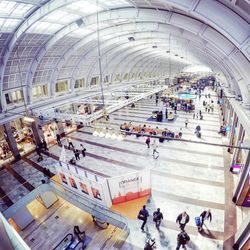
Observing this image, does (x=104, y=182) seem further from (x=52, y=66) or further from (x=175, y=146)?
(x=52, y=66)

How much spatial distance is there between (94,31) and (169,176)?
13.1m

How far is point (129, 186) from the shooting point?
11164 mm

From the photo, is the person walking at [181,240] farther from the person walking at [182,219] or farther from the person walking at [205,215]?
the person walking at [205,215]

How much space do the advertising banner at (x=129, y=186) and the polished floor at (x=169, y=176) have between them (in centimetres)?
85

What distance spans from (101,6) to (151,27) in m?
3.89

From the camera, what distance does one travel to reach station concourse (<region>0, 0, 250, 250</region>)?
335 inches

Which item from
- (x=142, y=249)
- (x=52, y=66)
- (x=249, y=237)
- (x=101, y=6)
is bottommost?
(x=142, y=249)

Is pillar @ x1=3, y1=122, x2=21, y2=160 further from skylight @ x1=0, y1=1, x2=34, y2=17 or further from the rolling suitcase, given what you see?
the rolling suitcase

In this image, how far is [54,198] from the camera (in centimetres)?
1438

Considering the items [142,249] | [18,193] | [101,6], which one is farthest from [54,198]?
[101,6]

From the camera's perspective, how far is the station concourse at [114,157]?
27.9 feet

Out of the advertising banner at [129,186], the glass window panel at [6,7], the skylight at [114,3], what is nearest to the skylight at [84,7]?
the skylight at [114,3]

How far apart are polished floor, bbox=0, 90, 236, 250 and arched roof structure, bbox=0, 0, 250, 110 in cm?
538

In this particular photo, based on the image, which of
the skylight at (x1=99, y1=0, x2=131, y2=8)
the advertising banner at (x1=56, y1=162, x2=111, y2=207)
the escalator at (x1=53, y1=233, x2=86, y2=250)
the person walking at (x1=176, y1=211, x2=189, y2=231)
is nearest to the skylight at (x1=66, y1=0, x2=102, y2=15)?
the skylight at (x1=99, y1=0, x2=131, y2=8)
